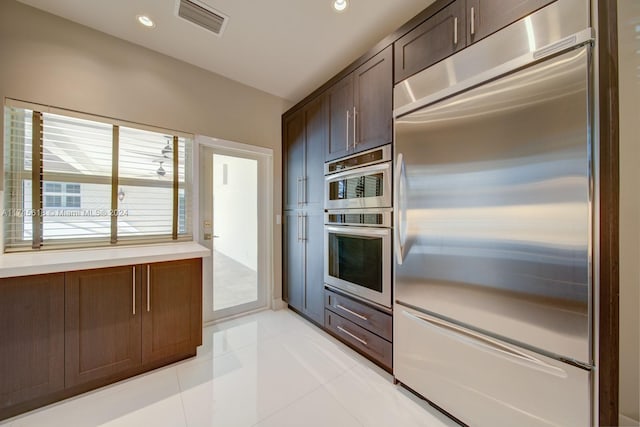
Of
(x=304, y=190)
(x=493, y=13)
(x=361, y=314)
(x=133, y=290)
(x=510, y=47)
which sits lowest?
(x=361, y=314)

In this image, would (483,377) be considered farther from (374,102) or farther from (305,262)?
(374,102)

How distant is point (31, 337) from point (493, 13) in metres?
3.32

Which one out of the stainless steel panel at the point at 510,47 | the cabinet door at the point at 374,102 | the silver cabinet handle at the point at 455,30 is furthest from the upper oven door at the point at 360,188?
the silver cabinet handle at the point at 455,30

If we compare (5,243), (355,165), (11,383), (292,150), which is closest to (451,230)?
(355,165)

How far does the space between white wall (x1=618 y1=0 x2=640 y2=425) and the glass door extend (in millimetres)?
3081

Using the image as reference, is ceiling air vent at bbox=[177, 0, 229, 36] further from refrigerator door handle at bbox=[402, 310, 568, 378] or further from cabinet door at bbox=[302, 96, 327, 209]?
refrigerator door handle at bbox=[402, 310, 568, 378]

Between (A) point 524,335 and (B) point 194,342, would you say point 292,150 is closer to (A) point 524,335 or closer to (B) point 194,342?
(B) point 194,342

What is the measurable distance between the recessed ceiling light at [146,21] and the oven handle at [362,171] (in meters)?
1.99

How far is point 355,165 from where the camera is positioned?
2.09 meters

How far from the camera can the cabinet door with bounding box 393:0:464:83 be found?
54.5 inches

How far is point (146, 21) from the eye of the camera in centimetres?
196

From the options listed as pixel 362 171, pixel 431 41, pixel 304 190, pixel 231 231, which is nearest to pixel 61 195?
pixel 231 231

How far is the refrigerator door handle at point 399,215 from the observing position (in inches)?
64.6

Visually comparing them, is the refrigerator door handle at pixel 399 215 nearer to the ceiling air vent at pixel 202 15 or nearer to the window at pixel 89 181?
the ceiling air vent at pixel 202 15
